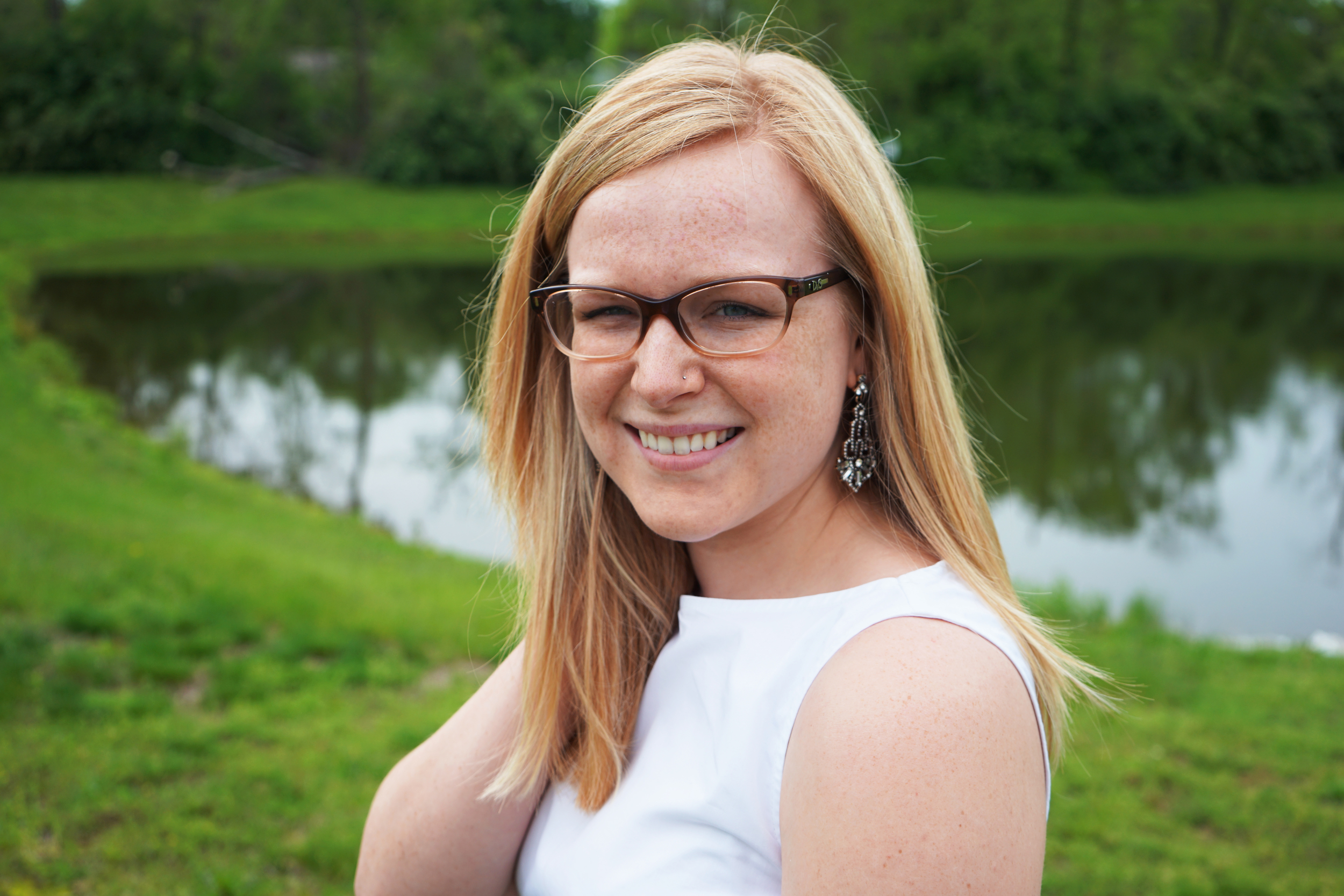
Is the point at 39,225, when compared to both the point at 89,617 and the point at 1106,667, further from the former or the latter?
the point at 1106,667

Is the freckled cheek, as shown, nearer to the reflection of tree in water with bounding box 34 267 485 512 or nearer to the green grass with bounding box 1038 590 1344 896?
the green grass with bounding box 1038 590 1344 896

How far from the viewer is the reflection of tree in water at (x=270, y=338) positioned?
15.0 meters

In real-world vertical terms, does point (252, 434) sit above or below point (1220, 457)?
below

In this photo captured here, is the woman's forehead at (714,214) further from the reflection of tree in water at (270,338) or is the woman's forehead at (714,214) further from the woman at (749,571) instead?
the reflection of tree in water at (270,338)

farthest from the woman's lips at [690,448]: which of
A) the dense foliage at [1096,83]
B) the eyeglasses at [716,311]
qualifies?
the dense foliage at [1096,83]

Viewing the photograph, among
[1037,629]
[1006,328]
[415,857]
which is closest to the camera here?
[1037,629]

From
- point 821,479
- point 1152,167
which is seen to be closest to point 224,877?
point 821,479

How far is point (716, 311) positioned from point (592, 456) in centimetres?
51

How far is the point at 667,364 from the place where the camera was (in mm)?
1473

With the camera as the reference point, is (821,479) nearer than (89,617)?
Yes

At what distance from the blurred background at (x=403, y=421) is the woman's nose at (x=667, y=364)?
16.8 inches

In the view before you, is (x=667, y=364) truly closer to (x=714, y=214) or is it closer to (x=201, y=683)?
(x=714, y=214)

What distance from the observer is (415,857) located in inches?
69.1

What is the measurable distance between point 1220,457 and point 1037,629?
13486 millimetres
